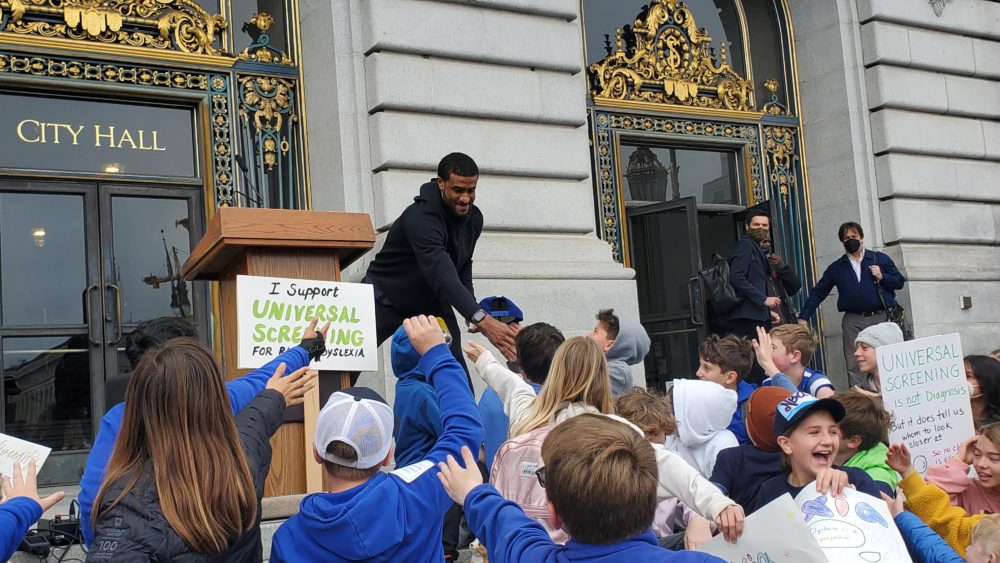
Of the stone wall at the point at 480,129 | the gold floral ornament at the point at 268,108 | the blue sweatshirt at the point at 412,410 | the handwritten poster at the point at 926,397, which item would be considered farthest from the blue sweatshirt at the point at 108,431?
the gold floral ornament at the point at 268,108

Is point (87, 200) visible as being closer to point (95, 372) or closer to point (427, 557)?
point (95, 372)

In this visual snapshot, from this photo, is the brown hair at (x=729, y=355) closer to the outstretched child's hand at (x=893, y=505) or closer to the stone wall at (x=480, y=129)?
the outstretched child's hand at (x=893, y=505)

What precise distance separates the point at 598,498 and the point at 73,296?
757 cm

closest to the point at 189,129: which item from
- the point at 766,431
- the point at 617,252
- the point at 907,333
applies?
the point at 617,252

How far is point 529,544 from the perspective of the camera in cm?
308

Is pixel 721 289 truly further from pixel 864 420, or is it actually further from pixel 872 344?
pixel 864 420

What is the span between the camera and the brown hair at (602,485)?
2.91 meters

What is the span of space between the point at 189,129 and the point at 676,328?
5.65m

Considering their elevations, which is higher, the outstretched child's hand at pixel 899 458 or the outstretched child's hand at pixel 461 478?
the outstretched child's hand at pixel 461 478

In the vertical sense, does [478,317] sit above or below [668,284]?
below

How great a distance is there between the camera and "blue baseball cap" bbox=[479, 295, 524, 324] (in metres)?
6.73

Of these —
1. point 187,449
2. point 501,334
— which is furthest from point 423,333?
point 501,334

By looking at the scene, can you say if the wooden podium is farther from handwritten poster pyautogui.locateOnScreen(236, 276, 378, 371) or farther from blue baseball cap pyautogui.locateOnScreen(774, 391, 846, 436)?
blue baseball cap pyautogui.locateOnScreen(774, 391, 846, 436)

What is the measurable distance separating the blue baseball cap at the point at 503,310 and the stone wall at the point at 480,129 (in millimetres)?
2637
